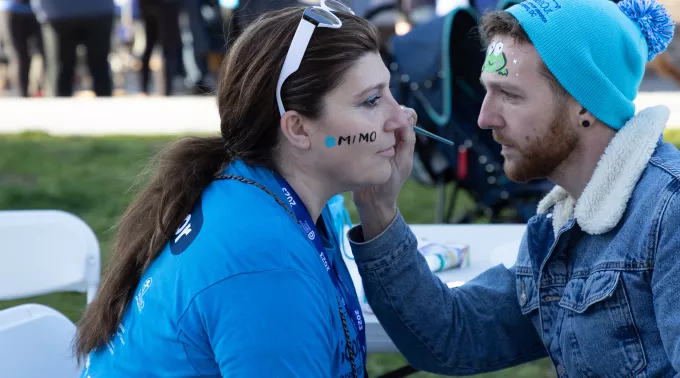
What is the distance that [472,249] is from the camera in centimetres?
230

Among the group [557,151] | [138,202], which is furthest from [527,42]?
[138,202]

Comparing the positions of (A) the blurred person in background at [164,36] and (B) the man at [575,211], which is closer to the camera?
(B) the man at [575,211]

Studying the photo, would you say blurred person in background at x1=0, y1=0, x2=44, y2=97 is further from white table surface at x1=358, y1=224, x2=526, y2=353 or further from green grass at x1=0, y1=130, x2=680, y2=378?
white table surface at x1=358, y1=224, x2=526, y2=353

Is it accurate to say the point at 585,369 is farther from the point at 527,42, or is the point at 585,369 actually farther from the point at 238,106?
the point at 238,106

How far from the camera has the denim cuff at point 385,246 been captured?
70.4 inches

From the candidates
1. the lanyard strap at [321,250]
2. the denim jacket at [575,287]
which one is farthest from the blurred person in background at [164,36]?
the lanyard strap at [321,250]

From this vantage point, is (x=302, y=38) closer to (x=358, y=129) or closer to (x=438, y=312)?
(x=358, y=129)

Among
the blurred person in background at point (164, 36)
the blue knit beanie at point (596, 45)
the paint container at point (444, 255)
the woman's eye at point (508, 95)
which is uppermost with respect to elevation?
the blue knit beanie at point (596, 45)

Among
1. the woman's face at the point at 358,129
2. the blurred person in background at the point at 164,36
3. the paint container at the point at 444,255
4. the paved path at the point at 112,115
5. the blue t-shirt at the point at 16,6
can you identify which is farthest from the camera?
the blurred person in background at the point at 164,36

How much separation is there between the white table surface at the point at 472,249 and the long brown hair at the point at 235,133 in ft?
1.69

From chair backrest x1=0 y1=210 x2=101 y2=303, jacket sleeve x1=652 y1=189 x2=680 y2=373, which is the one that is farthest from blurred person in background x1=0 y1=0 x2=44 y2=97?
jacket sleeve x1=652 y1=189 x2=680 y2=373

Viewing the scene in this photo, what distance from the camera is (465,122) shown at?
3.95m

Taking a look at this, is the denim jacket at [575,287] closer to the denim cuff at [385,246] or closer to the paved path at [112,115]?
the denim cuff at [385,246]

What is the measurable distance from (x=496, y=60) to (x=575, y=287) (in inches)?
18.0
